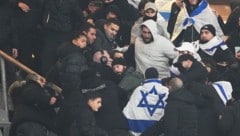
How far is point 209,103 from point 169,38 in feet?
9.52

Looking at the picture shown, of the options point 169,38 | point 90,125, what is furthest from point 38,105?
point 169,38

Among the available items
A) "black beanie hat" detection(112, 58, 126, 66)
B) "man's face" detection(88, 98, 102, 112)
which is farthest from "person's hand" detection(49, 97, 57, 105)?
"black beanie hat" detection(112, 58, 126, 66)

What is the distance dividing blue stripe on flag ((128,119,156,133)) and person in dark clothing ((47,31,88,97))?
93cm

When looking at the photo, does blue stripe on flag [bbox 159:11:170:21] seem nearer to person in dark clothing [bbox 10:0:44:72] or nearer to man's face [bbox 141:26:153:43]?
man's face [bbox 141:26:153:43]

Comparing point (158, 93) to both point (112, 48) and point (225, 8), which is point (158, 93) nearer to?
point (112, 48)

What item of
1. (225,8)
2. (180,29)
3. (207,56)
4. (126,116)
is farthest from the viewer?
(225,8)

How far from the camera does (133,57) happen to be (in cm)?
1402

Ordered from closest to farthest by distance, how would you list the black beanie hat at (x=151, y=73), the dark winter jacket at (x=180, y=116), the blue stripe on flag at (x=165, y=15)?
the dark winter jacket at (x=180, y=116), the black beanie hat at (x=151, y=73), the blue stripe on flag at (x=165, y=15)

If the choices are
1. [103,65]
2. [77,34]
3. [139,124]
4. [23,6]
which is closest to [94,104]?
[139,124]

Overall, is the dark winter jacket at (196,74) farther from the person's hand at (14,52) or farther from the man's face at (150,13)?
the person's hand at (14,52)

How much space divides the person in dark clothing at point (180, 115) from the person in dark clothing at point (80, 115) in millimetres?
819

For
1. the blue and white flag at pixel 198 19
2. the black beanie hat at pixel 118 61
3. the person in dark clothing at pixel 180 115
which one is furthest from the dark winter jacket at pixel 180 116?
the blue and white flag at pixel 198 19

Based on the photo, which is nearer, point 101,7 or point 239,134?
point 239,134

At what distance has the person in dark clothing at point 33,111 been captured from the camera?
11.7 meters
